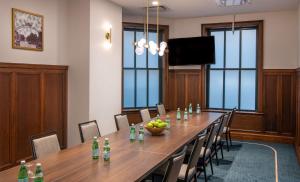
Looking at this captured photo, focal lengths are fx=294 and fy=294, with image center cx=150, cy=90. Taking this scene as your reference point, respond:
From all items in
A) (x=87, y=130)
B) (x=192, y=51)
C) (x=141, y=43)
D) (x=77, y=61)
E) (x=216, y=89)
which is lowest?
(x=87, y=130)

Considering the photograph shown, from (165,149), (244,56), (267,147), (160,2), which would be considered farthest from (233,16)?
(165,149)

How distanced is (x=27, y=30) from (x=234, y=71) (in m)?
4.80

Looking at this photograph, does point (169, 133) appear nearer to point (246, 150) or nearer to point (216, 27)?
point (246, 150)

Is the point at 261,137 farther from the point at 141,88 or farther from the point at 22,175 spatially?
the point at 22,175

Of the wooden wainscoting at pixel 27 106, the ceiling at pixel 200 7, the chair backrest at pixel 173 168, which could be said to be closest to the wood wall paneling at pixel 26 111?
the wooden wainscoting at pixel 27 106

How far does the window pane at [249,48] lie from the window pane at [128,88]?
2.76 meters

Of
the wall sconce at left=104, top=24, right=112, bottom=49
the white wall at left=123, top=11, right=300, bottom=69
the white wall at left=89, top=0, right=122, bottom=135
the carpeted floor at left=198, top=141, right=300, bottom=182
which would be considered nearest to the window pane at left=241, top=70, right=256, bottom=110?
the white wall at left=123, top=11, right=300, bottom=69

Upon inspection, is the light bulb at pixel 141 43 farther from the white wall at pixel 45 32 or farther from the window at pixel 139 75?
the window at pixel 139 75

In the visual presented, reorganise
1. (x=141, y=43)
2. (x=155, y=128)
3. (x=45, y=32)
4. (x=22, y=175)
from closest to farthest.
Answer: (x=22, y=175) < (x=155, y=128) < (x=141, y=43) < (x=45, y=32)

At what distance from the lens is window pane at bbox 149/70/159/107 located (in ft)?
24.9

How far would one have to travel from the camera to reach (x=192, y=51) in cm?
725

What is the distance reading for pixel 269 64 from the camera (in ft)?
22.3

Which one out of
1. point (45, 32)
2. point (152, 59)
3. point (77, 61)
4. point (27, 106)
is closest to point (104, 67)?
Result: point (77, 61)

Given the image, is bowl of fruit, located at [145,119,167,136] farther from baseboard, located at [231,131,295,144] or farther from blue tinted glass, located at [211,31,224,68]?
blue tinted glass, located at [211,31,224,68]
